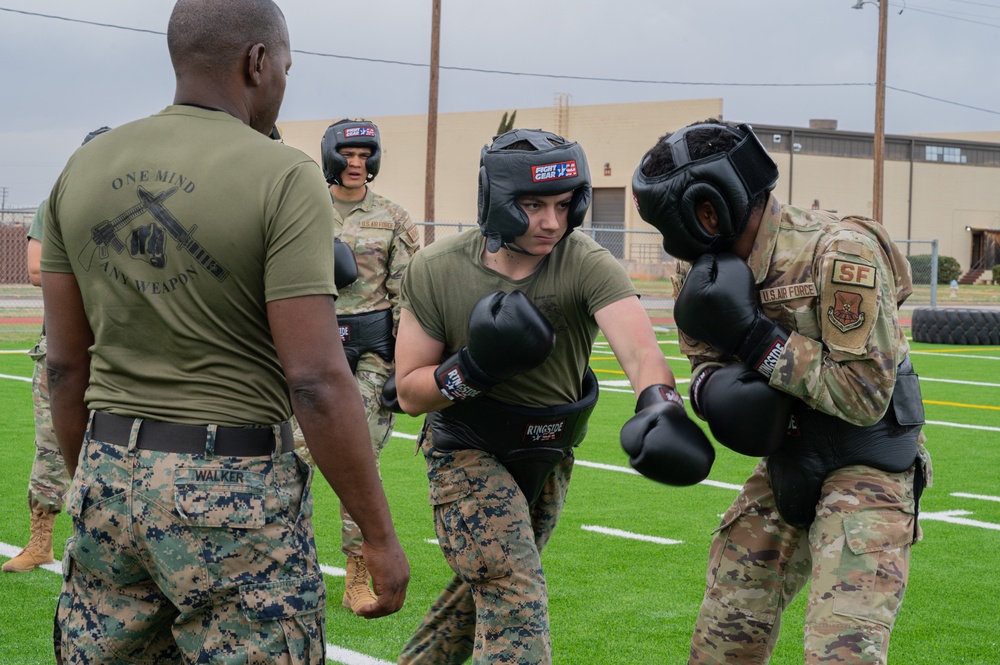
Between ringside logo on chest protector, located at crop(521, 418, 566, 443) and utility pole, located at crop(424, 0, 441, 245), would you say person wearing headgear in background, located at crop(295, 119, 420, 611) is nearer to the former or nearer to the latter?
ringside logo on chest protector, located at crop(521, 418, 566, 443)

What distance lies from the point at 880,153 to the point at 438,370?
30992mm

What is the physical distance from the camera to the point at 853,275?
3475 millimetres

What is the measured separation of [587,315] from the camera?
4098 millimetres

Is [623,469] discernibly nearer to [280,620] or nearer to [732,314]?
[732,314]

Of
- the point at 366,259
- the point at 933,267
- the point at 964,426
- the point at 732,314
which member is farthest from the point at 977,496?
the point at 933,267

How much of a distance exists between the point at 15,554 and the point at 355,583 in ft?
6.99

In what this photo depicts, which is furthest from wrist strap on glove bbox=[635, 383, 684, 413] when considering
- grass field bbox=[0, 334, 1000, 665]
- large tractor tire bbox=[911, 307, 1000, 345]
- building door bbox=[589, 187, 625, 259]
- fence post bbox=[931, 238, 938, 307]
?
building door bbox=[589, 187, 625, 259]

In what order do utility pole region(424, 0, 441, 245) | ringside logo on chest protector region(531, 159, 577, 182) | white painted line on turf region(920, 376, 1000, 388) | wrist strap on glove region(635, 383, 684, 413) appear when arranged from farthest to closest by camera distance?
utility pole region(424, 0, 441, 245)
white painted line on turf region(920, 376, 1000, 388)
ringside logo on chest protector region(531, 159, 577, 182)
wrist strap on glove region(635, 383, 684, 413)

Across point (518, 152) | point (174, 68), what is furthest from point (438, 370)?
point (174, 68)

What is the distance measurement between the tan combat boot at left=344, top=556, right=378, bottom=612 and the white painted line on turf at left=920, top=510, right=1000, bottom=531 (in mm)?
3930

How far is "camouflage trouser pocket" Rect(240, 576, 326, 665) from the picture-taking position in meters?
2.63

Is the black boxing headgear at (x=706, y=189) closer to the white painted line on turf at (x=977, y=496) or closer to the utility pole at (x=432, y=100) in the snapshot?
the white painted line on turf at (x=977, y=496)

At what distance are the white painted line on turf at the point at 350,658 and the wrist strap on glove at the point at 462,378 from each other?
158 centimetres

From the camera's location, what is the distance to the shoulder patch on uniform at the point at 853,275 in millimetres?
3471
